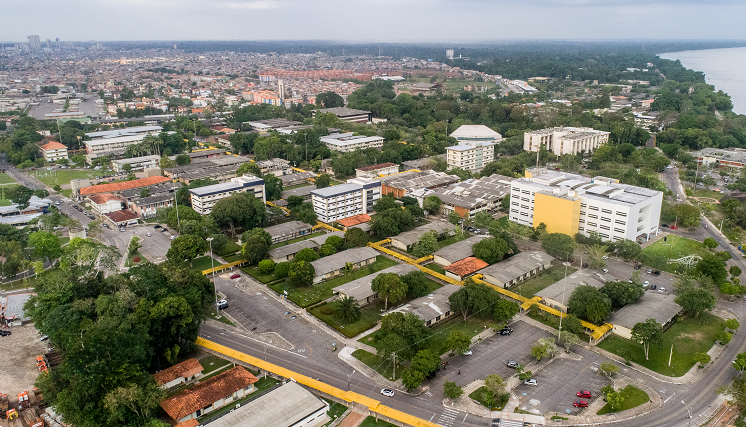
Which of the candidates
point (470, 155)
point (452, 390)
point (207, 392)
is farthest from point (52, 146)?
point (452, 390)

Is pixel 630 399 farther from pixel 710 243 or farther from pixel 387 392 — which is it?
pixel 710 243

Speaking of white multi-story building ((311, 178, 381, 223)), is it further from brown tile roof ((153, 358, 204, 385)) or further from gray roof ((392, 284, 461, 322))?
brown tile roof ((153, 358, 204, 385))

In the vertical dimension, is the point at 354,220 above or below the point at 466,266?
above

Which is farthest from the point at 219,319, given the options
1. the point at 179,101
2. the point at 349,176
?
the point at 179,101

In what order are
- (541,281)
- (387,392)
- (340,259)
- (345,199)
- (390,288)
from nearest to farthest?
(387,392)
(390,288)
(541,281)
(340,259)
(345,199)

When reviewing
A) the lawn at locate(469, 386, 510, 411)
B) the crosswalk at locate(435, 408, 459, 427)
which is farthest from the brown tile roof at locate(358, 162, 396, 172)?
the crosswalk at locate(435, 408, 459, 427)

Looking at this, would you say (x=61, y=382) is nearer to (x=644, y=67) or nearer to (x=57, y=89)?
(x=57, y=89)

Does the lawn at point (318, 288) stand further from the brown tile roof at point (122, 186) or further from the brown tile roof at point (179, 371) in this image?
the brown tile roof at point (122, 186)
